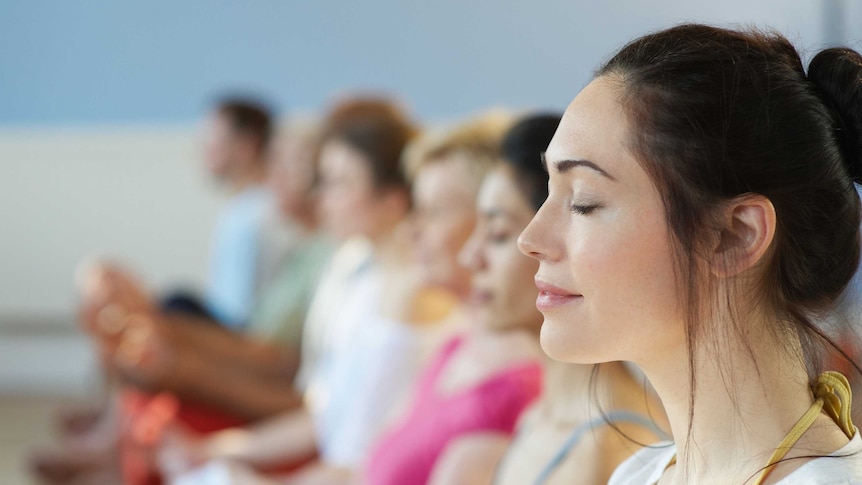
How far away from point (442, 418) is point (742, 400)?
0.86 meters

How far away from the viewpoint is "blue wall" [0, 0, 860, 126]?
3.95 meters

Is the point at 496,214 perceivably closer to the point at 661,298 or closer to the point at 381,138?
the point at 661,298

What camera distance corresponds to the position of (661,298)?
2.61 ft

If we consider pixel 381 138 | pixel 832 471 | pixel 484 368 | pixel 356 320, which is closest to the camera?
pixel 832 471

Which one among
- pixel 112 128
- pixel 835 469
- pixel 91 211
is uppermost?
pixel 112 128

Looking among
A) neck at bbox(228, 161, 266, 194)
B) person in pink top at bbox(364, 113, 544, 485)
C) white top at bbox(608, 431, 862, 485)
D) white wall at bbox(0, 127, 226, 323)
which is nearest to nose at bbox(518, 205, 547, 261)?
white top at bbox(608, 431, 862, 485)

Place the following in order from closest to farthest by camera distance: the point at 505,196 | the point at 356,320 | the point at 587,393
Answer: the point at 587,393 < the point at 505,196 < the point at 356,320

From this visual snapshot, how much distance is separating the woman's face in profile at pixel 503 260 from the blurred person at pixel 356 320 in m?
0.60

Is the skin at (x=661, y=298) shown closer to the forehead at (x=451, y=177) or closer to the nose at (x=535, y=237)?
the nose at (x=535, y=237)

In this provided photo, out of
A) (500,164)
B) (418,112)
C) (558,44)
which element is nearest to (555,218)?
(500,164)

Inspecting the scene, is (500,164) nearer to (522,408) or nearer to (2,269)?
(522,408)

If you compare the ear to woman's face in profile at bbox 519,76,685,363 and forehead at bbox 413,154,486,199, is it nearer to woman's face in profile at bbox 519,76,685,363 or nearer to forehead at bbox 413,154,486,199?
woman's face in profile at bbox 519,76,685,363

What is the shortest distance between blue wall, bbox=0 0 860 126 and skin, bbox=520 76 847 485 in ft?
8.84

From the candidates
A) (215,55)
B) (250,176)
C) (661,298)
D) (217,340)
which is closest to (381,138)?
(217,340)
